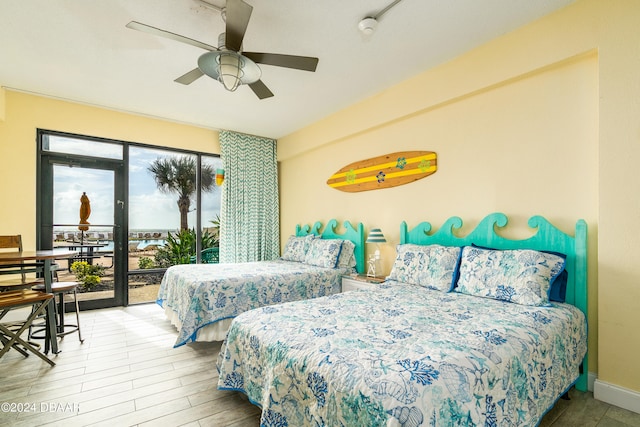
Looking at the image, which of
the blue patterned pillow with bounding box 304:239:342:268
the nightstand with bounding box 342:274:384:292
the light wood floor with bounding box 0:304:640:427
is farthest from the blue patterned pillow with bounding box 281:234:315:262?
the light wood floor with bounding box 0:304:640:427

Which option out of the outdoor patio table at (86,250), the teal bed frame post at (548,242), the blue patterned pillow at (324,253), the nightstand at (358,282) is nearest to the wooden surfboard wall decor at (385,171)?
the teal bed frame post at (548,242)

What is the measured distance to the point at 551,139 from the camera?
232cm

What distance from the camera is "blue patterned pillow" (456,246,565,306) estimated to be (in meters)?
2.01

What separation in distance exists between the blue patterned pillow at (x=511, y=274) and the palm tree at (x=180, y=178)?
13.5 feet

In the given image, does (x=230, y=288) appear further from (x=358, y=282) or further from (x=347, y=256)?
(x=347, y=256)

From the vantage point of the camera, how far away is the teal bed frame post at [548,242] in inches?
83.0

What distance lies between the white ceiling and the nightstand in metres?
2.14

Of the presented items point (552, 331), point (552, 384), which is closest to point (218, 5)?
point (552, 331)

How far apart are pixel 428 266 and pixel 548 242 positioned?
0.89 meters

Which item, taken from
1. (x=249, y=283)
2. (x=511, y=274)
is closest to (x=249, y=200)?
(x=249, y=283)

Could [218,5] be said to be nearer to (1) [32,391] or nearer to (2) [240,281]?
(2) [240,281]

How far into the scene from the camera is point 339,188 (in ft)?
14.0

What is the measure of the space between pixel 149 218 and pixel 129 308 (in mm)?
1292

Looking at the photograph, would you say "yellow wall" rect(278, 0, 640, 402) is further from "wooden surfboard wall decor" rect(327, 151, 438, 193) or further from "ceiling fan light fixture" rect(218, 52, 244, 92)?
"ceiling fan light fixture" rect(218, 52, 244, 92)
